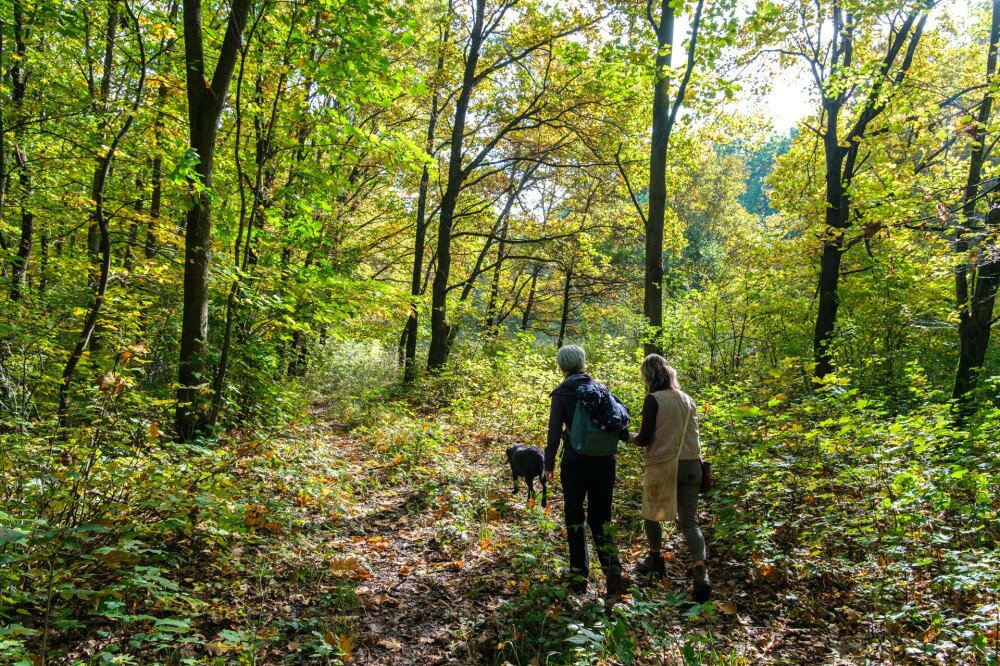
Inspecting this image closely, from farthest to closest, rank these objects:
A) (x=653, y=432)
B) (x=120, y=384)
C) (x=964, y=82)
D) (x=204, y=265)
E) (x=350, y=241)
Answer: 1. (x=350, y=241)
2. (x=964, y=82)
3. (x=204, y=265)
4. (x=653, y=432)
5. (x=120, y=384)

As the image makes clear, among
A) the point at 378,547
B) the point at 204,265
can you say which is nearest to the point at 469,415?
the point at 378,547

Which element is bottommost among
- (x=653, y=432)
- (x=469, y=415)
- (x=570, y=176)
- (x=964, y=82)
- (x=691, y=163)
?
(x=469, y=415)

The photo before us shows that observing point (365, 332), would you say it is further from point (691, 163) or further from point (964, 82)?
point (964, 82)

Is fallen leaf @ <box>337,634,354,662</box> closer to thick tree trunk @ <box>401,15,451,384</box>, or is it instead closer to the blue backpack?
the blue backpack

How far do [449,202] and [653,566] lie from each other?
12236mm

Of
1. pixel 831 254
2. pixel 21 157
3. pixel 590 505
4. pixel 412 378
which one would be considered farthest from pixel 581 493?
pixel 412 378

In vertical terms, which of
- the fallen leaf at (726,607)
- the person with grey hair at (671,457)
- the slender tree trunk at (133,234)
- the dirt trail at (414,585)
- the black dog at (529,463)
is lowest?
the dirt trail at (414,585)

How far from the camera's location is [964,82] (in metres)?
14.9

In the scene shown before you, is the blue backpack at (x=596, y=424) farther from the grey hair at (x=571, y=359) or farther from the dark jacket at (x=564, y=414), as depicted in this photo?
the grey hair at (x=571, y=359)

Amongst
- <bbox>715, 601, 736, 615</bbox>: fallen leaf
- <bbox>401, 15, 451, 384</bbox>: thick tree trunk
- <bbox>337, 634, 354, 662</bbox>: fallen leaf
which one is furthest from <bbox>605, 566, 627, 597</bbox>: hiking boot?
<bbox>401, 15, 451, 384</bbox>: thick tree trunk

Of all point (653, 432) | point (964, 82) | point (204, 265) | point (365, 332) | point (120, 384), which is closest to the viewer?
point (120, 384)

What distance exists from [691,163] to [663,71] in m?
4.27

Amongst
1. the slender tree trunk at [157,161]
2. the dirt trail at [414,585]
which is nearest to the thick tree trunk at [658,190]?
the dirt trail at [414,585]

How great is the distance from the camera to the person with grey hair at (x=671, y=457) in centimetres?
475
